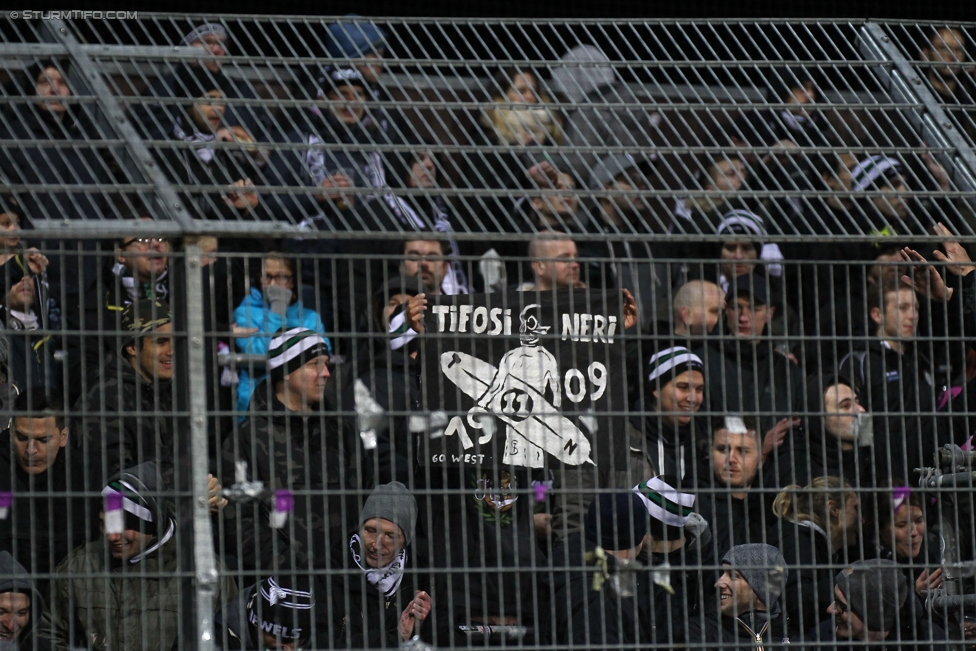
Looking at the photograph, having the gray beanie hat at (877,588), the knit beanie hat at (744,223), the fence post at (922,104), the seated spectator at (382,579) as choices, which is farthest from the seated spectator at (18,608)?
the fence post at (922,104)

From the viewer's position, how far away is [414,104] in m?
4.70

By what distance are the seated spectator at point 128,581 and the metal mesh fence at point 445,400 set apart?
2cm

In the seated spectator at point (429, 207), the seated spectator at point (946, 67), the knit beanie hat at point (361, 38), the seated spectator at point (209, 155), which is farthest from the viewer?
the knit beanie hat at point (361, 38)

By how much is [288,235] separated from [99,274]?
58cm

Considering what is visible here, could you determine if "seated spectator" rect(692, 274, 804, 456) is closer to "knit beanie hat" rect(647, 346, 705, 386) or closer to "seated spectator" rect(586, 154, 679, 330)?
"knit beanie hat" rect(647, 346, 705, 386)

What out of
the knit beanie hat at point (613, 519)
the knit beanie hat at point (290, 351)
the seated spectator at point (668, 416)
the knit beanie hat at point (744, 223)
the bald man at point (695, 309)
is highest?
the knit beanie hat at point (744, 223)

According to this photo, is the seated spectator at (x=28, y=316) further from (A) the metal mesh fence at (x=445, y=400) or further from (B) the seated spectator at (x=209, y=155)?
(B) the seated spectator at (x=209, y=155)

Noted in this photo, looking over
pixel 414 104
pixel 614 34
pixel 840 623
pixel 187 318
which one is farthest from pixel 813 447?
pixel 614 34

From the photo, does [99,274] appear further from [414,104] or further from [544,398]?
[544,398]

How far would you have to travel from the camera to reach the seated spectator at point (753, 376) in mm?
4809

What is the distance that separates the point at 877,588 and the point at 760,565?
56 centimetres

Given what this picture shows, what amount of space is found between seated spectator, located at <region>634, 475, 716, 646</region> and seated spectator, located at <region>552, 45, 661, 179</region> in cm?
112

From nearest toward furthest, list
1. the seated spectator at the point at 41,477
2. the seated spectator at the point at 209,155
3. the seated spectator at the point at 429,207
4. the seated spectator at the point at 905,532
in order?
the seated spectator at the point at 41,477 < the seated spectator at the point at 209,155 < the seated spectator at the point at 905,532 < the seated spectator at the point at 429,207

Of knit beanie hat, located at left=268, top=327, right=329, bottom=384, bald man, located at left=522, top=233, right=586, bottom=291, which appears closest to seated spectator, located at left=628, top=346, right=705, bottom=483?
bald man, located at left=522, top=233, right=586, bottom=291
